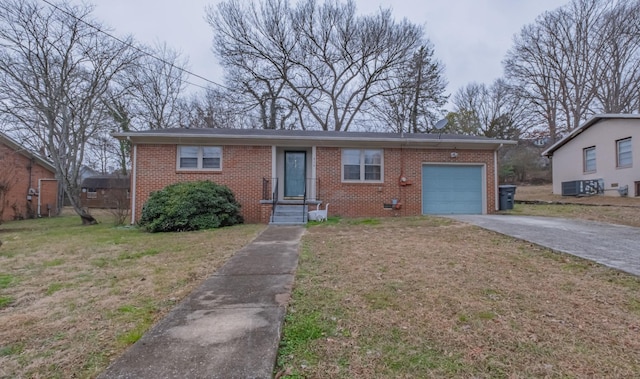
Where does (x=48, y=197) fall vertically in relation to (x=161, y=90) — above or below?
below

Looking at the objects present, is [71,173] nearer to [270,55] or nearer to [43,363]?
[270,55]

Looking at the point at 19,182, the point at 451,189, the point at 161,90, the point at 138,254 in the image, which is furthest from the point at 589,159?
the point at 19,182

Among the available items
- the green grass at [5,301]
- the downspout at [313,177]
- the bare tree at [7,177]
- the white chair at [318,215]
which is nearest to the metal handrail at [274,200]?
the white chair at [318,215]

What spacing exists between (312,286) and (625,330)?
8.59ft

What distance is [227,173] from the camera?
35.6 ft

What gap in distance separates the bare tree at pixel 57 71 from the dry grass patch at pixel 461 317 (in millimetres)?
12617

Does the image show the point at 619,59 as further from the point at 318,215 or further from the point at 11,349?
the point at 11,349

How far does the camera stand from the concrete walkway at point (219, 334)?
1854mm

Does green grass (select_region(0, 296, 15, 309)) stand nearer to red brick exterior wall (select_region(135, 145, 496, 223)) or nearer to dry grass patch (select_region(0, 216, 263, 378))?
dry grass patch (select_region(0, 216, 263, 378))

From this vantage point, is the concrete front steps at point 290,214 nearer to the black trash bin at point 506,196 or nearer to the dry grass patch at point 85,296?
the dry grass patch at point 85,296

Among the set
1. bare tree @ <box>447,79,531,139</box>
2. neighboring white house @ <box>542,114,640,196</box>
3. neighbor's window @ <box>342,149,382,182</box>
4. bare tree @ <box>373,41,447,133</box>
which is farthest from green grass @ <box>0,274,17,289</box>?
bare tree @ <box>447,79,531,139</box>

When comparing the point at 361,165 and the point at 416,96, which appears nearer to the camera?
the point at 361,165

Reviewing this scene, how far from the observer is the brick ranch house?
10672 mm

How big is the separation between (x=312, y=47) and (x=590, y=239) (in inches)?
739
